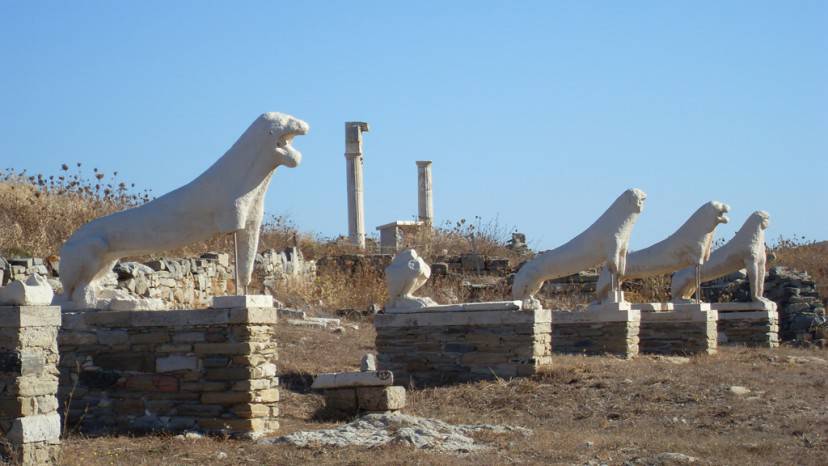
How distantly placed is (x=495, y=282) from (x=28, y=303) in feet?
51.8

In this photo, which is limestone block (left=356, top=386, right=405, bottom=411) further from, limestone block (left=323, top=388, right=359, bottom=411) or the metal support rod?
the metal support rod

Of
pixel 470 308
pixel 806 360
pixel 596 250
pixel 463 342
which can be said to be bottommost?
pixel 806 360

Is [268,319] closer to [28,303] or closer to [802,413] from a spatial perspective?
[28,303]

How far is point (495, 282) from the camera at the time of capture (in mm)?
22328

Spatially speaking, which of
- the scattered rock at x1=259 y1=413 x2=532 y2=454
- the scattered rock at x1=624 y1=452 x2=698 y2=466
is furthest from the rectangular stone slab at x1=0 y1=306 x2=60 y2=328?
the scattered rock at x1=624 y1=452 x2=698 y2=466

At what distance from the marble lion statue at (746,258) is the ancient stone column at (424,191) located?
43.2 feet

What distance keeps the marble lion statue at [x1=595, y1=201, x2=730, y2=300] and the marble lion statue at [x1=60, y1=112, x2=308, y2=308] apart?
8.32 metres

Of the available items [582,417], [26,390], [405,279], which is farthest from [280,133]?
[582,417]

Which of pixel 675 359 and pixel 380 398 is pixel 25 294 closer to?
pixel 380 398

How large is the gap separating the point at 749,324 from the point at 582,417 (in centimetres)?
791

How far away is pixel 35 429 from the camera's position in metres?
7.04

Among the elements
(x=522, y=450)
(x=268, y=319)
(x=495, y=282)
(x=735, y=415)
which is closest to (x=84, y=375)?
(x=268, y=319)

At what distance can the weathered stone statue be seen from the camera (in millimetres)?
12812

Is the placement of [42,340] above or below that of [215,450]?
above
